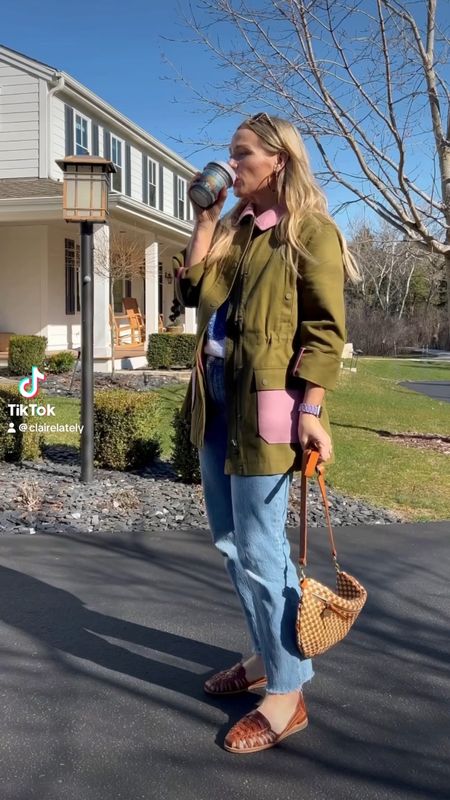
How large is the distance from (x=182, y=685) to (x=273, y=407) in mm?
1261

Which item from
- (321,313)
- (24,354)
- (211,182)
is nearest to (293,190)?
(211,182)

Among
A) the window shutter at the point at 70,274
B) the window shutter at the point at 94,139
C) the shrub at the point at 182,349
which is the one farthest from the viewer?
the window shutter at the point at 94,139

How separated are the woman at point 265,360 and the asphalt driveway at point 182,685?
19 centimetres

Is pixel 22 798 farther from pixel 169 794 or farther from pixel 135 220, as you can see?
pixel 135 220

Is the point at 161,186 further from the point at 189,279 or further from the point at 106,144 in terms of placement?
the point at 189,279

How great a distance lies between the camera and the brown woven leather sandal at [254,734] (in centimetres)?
228

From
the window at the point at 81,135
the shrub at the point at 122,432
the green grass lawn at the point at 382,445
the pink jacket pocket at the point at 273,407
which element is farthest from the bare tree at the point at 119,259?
the pink jacket pocket at the point at 273,407

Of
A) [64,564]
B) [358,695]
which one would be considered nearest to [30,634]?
[64,564]

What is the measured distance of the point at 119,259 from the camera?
14625 millimetres

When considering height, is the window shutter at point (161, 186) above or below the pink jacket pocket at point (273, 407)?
above

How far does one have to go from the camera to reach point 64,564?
4.03 m

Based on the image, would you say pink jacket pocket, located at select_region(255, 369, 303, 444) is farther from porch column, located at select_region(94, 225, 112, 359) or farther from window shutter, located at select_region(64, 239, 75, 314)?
window shutter, located at select_region(64, 239, 75, 314)

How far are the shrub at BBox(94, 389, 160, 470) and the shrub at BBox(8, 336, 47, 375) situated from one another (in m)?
6.69

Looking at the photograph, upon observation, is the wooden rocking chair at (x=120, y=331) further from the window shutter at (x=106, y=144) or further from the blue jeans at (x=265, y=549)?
the blue jeans at (x=265, y=549)
